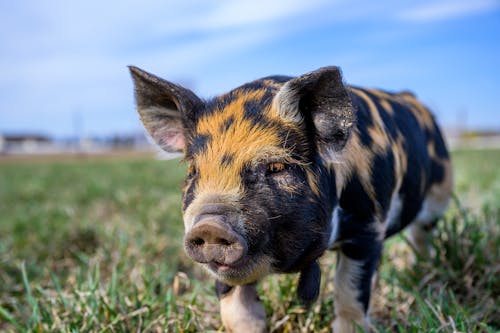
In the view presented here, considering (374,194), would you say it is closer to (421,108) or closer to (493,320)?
(493,320)

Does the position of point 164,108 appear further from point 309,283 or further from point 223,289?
point 309,283

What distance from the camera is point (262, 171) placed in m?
2.23

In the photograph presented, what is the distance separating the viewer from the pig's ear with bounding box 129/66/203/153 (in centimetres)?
256

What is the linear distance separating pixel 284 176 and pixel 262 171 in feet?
0.34

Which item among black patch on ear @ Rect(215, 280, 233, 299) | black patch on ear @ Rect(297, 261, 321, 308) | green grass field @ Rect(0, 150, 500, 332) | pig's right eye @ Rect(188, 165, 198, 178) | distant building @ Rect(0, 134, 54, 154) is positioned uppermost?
pig's right eye @ Rect(188, 165, 198, 178)

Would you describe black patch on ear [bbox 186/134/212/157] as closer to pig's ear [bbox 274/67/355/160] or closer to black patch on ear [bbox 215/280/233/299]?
pig's ear [bbox 274/67/355/160]

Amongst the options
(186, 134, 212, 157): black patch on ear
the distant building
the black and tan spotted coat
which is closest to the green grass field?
the black and tan spotted coat

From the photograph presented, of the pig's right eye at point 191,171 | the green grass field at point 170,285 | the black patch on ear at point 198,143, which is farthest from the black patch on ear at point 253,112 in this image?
the green grass field at point 170,285

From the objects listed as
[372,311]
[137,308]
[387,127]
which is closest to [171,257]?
[137,308]

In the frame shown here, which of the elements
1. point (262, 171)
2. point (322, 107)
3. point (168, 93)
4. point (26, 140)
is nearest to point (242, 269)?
point (262, 171)

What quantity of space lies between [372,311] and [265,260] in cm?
133

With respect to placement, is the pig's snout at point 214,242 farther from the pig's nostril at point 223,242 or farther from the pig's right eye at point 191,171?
the pig's right eye at point 191,171

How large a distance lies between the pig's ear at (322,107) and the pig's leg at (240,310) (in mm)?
825

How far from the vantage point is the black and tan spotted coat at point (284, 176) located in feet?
7.07
